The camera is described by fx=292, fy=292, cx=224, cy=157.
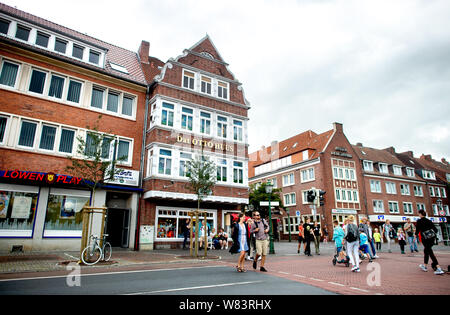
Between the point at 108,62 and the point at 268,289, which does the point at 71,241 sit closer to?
the point at 108,62

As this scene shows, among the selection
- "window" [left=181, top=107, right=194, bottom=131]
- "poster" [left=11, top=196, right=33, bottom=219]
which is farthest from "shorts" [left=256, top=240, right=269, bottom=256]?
"window" [left=181, top=107, right=194, bottom=131]

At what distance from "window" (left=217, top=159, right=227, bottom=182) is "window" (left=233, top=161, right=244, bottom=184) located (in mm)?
814

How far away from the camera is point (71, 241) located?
16219 mm

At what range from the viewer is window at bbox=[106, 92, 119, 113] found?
19.3 metres

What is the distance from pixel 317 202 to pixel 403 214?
37.7 meters

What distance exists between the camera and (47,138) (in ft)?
54.3

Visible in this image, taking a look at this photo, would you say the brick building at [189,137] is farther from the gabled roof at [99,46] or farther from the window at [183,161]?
the gabled roof at [99,46]

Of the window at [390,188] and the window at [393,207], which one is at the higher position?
the window at [390,188]

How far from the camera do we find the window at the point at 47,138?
16.3 metres

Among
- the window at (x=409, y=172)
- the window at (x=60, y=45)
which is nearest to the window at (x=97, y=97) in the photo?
the window at (x=60, y=45)

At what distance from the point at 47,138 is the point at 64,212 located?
430 cm

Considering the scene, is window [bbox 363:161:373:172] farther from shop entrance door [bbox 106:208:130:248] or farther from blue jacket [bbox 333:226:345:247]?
shop entrance door [bbox 106:208:130:248]

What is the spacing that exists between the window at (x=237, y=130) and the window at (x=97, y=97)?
389 inches

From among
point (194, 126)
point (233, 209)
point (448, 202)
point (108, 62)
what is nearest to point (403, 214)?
point (448, 202)
